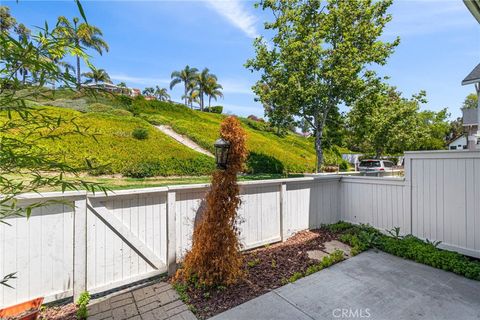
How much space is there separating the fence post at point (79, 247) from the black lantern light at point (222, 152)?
1.51m

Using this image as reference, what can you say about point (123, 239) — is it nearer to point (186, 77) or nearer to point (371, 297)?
point (371, 297)

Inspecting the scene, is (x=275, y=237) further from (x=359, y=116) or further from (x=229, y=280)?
(x=359, y=116)

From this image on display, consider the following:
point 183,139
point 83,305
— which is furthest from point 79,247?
point 183,139

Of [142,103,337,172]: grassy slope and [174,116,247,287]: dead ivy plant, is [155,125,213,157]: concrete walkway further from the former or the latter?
[174,116,247,287]: dead ivy plant

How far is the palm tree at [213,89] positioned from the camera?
109 ft

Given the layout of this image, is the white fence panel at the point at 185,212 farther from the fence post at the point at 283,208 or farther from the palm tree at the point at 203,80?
the palm tree at the point at 203,80

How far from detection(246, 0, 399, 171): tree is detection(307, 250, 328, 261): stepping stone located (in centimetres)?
803

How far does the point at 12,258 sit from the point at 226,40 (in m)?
6.97

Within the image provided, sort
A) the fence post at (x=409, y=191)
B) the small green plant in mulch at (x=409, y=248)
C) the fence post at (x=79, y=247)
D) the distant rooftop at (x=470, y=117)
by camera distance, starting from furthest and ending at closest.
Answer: the distant rooftop at (x=470, y=117) < the fence post at (x=409, y=191) < the small green plant in mulch at (x=409, y=248) < the fence post at (x=79, y=247)

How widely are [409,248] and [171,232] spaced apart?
141 inches

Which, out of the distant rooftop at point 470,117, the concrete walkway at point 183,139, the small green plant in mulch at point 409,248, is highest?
the distant rooftop at point 470,117

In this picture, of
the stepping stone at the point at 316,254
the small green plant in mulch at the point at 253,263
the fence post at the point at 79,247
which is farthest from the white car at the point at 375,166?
the fence post at the point at 79,247

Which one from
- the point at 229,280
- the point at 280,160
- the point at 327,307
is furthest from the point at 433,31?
the point at 280,160

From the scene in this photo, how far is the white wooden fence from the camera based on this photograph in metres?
2.39
